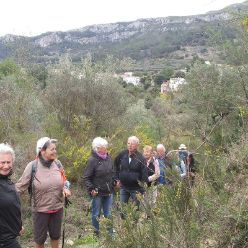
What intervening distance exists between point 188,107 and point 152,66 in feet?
192

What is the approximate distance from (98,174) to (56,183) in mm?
1342

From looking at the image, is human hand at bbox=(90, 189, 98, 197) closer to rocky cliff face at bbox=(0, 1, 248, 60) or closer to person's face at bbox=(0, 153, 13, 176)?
person's face at bbox=(0, 153, 13, 176)

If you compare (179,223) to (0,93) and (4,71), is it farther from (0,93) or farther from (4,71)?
(4,71)

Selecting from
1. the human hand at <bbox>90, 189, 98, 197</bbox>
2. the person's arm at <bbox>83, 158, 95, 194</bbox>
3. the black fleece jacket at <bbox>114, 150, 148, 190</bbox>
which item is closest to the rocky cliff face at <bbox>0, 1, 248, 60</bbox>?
the black fleece jacket at <bbox>114, 150, 148, 190</bbox>

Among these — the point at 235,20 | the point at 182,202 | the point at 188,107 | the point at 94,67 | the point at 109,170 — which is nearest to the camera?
the point at 182,202

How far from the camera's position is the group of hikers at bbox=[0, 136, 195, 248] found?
3930mm

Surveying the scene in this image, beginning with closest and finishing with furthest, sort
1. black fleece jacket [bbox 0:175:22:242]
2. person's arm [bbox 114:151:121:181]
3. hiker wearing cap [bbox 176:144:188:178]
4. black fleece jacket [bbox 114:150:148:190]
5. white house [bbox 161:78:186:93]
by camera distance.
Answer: black fleece jacket [bbox 0:175:22:242]
hiker wearing cap [bbox 176:144:188:178]
black fleece jacket [bbox 114:150:148:190]
person's arm [bbox 114:151:121:181]
white house [bbox 161:78:186:93]

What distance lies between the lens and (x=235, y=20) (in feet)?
33.4

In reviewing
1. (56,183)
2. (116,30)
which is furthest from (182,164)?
(116,30)

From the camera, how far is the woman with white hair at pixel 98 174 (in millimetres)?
6469

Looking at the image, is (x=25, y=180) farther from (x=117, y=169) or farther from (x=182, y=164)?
(x=117, y=169)

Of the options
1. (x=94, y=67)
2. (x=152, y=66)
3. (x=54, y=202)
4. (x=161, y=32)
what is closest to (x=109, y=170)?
(x=54, y=202)

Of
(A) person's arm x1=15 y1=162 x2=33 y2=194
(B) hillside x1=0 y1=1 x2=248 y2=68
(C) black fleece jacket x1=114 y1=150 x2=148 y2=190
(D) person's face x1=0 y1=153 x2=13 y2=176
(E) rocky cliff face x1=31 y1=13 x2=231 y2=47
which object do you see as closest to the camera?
(D) person's face x1=0 y1=153 x2=13 y2=176

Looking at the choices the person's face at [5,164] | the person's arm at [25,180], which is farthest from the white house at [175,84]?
the person's face at [5,164]
